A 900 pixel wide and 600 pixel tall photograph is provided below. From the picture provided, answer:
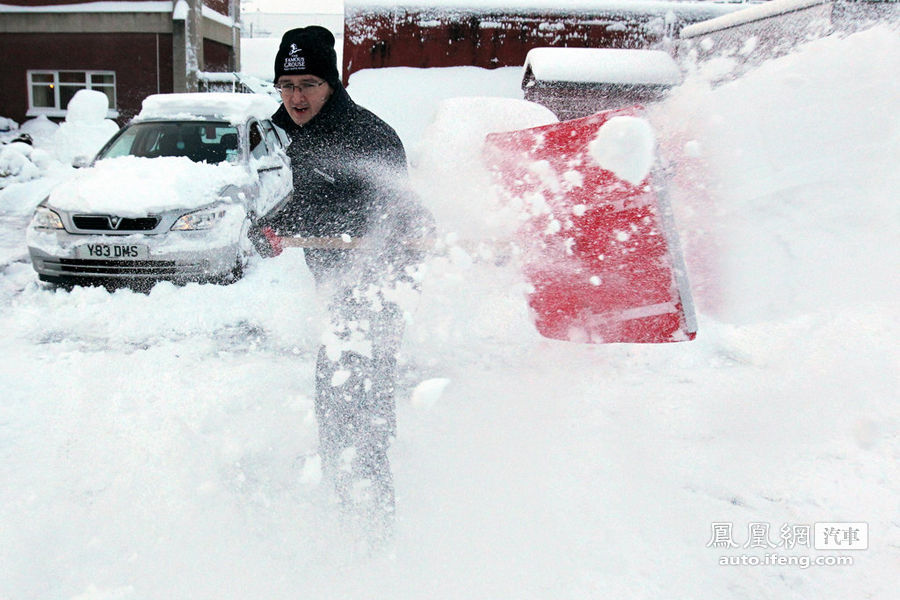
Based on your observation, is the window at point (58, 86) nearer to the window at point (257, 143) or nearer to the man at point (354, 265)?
the window at point (257, 143)

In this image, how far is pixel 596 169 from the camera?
2256mm

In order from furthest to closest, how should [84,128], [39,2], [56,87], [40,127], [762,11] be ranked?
[56,87], [39,2], [40,127], [84,128], [762,11]

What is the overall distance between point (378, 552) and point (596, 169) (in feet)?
4.94

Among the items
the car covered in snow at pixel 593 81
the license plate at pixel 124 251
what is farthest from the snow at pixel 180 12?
the license plate at pixel 124 251

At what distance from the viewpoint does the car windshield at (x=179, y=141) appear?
5.48 metres

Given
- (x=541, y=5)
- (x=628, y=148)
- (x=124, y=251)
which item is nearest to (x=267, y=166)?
(x=124, y=251)

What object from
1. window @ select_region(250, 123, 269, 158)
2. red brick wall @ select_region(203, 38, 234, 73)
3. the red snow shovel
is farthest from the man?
red brick wall @ select_region(203, 38, 234, 73)

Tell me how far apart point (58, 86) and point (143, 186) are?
584 inches

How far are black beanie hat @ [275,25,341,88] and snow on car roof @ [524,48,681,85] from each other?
186 inches

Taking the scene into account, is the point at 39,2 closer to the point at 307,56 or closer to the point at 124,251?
the point at 124,251

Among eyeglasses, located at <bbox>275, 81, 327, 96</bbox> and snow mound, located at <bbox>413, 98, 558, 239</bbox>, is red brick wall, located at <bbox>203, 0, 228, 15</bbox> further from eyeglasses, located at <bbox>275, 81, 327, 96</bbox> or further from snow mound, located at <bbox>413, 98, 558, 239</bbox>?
eyeglasses, located at <bbox>275, 81, 327, 96</bbox>

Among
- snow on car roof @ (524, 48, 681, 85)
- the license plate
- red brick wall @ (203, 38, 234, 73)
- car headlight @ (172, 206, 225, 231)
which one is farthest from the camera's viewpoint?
red brick wall @ (203, 38, 234, 73)

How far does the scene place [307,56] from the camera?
2.09 meters

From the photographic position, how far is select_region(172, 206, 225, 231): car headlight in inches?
179
